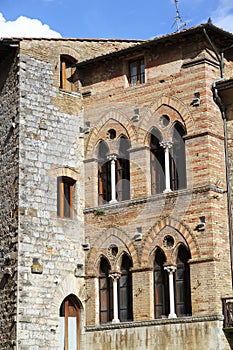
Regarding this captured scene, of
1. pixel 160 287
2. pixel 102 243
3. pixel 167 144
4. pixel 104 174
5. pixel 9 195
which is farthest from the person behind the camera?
pixel 104 174

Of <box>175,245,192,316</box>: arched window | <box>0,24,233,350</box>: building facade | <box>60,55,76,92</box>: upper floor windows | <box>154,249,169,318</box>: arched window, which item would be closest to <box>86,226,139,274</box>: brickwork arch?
<box>0,24,233,350</box>: building facade

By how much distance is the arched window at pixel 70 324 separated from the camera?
19.9m

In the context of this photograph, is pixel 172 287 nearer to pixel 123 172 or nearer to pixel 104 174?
pixel 123 172

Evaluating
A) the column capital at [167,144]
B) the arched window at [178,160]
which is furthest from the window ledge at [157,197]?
the column capital at [167,144]

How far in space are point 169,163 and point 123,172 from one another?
5.39ft

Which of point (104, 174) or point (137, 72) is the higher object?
point (137, 72)

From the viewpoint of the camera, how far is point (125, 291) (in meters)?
19.7

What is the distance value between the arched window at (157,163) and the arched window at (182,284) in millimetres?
1927

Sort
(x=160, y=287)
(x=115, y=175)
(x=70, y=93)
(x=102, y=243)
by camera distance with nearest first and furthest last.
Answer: (x=160, y=287), (x=102, y=243), (x=115, y=175), (x=70, y=93)

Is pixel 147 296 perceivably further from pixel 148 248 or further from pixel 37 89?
pixel 37 89

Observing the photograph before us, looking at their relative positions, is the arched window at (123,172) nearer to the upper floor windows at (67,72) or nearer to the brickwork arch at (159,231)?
the brickwork arch at (159,231)

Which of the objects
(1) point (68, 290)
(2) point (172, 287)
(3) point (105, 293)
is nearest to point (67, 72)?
(1) point (68, 290)

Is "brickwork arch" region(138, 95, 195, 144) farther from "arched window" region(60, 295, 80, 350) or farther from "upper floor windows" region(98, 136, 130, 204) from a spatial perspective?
"arched window" region(60, 295, 80, 350)

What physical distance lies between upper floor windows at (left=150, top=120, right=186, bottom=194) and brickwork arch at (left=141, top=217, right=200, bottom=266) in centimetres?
91
